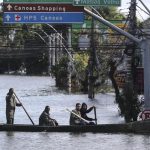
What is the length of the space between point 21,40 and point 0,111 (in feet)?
260

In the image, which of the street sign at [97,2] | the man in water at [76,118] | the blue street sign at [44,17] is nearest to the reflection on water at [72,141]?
the man in water at [76,118]

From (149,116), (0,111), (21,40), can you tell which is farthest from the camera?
(21,40)

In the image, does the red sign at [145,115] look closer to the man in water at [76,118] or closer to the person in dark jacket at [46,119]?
the man in water at [76,118]

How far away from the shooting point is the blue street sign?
29969mm

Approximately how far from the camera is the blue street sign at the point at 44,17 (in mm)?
29969

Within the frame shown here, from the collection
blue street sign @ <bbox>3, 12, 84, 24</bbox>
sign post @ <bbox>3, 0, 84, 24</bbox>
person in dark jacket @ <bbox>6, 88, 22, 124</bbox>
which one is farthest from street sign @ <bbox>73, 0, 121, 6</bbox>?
person in dark jacket @ <bbox>6, 88, 22, 124</bbox>

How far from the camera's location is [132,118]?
29.6 m

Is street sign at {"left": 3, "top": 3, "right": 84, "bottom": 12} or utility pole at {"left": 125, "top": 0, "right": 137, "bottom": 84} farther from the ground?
street sign at {"left": 3, "top": 3, "right": 84, "bottom": 12}

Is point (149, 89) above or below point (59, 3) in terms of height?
below

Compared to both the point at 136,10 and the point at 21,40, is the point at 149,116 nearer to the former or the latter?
the point at 136,10

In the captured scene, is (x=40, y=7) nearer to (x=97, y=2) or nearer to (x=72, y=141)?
(x=97, y=2)

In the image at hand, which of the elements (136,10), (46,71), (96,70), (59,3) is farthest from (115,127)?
(46,71)

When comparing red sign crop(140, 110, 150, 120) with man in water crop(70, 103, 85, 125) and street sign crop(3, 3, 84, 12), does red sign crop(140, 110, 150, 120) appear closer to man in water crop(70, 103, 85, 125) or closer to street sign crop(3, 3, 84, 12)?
man in water crop(70, 103, 85, 125)

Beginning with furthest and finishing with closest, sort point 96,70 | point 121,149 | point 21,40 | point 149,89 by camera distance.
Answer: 1. point 21,40
2. point 96,70
3. point 149,89
4. point 121,149
